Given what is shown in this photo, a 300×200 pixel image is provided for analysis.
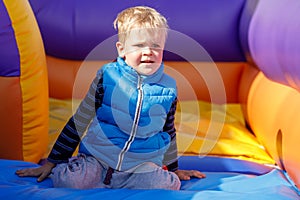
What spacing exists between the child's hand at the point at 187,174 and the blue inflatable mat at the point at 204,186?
0.05ft

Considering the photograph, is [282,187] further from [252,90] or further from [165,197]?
[252,90]

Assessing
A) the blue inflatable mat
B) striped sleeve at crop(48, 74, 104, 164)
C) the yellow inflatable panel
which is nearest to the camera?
the blue inflatable mat

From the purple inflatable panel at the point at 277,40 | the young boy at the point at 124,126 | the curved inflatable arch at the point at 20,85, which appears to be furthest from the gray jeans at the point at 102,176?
the purple inflatable panel at the point at 277,40

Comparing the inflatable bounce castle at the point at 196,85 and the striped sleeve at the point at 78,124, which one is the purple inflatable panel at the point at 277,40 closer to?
the inflatable bounce castle at the point at 196,85

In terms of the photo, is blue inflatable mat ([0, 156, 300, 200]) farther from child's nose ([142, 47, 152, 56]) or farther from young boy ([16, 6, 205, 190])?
child's nose ([142, 47, 152, 56])

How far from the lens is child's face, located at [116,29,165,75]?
116 cm

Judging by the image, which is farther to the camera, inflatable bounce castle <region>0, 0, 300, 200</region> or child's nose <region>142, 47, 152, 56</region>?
inflatable bounce castle <region>0, 0, 300, 200</region>

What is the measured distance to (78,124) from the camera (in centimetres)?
120

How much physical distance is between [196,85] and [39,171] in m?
1.04

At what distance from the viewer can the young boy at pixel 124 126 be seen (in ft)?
3.88

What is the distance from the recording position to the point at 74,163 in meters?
1.20

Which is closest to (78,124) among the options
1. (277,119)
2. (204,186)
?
(204,186)

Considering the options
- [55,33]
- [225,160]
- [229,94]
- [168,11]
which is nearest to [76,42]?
[55,33]

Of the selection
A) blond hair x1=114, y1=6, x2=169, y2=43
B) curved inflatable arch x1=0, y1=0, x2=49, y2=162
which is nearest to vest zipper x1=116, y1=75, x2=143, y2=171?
blond hair x1=114, y1=6, x2=169, y2=43
